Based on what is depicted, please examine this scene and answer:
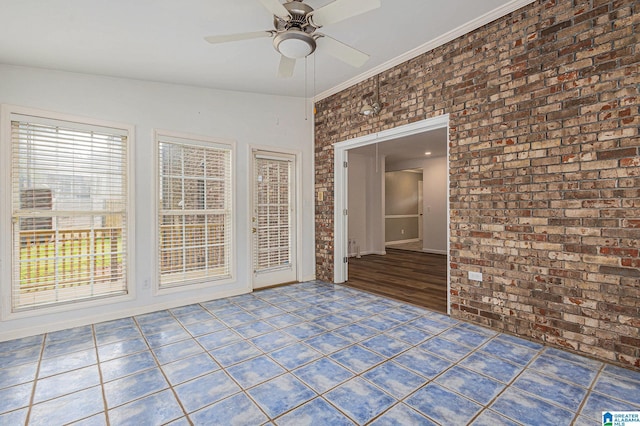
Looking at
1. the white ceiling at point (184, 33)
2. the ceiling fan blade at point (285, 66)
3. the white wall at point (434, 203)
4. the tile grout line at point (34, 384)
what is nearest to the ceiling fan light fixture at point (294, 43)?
the ceiling fan blade at point (285, 66)

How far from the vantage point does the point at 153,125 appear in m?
3.61

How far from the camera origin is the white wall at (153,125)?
9.83 ft

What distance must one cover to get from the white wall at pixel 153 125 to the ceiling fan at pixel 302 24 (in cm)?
182

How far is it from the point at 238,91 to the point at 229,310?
2945mm

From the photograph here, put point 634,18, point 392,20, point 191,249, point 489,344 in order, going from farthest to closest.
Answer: point 191,249
point 392,20
point 489,344
point 634,18

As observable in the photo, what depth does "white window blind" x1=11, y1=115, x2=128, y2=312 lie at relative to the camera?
2.96 m

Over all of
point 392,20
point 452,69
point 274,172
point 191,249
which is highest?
point 392,20

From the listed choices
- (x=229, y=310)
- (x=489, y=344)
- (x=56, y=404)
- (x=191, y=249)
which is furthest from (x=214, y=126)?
(x=489, y=344)

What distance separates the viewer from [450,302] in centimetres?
330

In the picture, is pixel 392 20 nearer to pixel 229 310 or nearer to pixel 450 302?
pixel 450 302

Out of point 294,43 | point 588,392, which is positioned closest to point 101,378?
point 294,43

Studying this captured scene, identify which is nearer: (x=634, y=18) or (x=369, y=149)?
(x=634, y=18)

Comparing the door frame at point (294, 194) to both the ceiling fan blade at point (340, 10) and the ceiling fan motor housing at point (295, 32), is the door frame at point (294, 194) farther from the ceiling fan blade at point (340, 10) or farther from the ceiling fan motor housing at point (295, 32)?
the ceiling fan blade at point (340, 10)

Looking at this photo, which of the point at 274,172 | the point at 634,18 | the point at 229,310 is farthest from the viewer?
the point at 274,172
